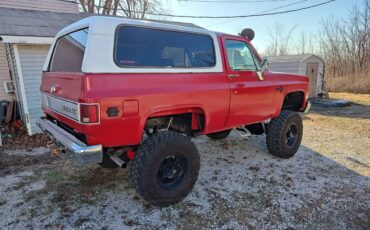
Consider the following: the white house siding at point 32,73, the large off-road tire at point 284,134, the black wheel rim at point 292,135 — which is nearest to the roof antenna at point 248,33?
the large off-road tire at point 284,134

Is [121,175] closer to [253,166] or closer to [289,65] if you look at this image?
[253,166]

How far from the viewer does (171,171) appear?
3.39 m

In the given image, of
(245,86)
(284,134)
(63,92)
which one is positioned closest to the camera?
(63,92)

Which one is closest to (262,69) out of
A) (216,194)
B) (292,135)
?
(292,135)

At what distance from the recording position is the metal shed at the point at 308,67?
13.7 metres

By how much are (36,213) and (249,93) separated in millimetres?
3291

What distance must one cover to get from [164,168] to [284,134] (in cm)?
259

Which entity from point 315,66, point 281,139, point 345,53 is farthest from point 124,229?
point 345,53

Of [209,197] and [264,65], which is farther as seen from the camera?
[264,65]

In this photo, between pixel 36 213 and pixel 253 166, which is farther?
pixel 253 166

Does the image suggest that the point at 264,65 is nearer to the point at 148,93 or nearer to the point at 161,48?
the point at 161,48

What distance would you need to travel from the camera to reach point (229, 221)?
3062mm

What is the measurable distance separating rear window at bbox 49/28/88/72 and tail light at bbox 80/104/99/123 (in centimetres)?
51

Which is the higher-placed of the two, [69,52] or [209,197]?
[69,52]
